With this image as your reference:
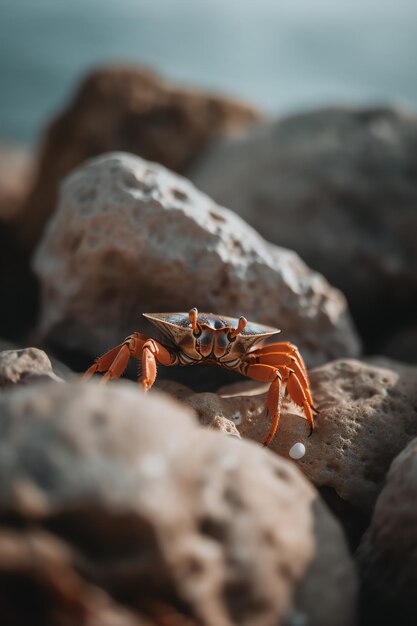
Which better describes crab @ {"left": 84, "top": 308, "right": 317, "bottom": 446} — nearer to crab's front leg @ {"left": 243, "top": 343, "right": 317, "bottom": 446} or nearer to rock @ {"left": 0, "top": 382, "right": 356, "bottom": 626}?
crab's front leg @ {"left": 243, "top": 343, "right": 317, "bottom": 446}

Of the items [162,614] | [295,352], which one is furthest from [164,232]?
[162,614]

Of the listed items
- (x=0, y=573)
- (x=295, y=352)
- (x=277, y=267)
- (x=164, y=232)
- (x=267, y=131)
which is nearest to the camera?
(x=0, y=573)

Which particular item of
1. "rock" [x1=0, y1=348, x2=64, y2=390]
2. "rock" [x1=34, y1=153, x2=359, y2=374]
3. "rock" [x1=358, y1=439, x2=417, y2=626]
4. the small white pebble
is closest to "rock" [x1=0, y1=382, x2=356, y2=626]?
"rock" [x1=358, y1=439, x2=417, y2=626]

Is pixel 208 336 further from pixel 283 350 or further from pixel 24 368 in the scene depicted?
pixel 24 368

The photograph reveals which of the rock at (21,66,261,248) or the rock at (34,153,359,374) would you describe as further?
the rock at (21,66,261,248)

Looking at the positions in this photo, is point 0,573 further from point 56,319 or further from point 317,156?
point 317,156
